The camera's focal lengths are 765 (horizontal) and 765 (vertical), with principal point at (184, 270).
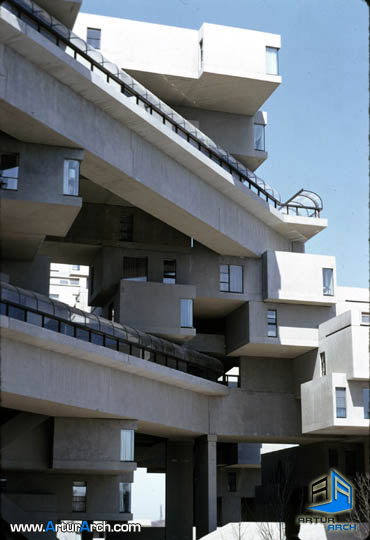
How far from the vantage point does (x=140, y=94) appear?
3369cm

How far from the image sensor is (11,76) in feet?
86.5

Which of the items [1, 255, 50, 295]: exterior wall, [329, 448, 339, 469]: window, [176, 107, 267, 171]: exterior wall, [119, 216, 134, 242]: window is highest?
[176, 107, 267, 171]: exterior wall

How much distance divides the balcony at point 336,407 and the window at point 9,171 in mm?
18107

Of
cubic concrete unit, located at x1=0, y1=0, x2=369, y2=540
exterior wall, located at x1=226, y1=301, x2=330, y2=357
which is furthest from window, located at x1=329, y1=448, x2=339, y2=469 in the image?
exterior wall, located at x1=226, y1=301, x2=330, y2=357

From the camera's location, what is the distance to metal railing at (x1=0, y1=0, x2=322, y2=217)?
27.1 m

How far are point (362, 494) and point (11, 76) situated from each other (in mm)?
28363

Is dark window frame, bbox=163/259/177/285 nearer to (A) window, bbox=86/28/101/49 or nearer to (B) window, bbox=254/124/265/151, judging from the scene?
(B) window, bbox=254/124/265/151

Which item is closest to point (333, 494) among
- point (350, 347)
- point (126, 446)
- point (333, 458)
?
point (333, 458)

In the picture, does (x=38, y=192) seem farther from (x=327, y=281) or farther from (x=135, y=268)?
(x=327, y=281)

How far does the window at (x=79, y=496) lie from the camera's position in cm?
3500

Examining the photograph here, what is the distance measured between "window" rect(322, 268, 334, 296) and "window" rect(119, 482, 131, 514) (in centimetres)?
1553

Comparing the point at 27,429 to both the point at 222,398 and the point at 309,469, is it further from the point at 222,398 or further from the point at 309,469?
the point at 309,469

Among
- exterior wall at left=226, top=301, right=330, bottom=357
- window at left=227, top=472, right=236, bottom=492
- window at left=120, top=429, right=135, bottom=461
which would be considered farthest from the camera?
window at left=227, top=472, right=236, bottom=492

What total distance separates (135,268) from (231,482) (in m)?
20.9
